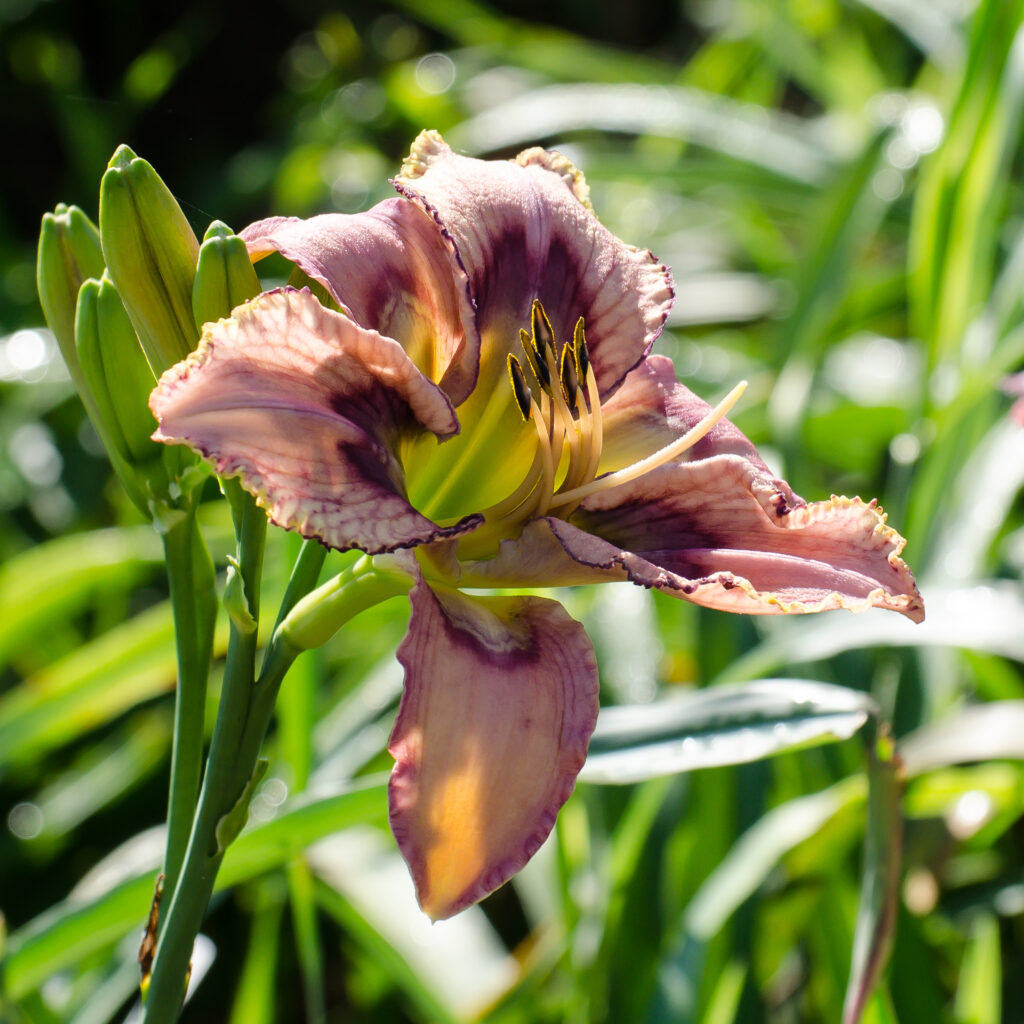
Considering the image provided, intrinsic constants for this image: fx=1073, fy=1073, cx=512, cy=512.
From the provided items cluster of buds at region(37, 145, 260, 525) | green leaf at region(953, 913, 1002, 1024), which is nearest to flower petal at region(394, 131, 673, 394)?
cluster of buds at region(37, 145, 260, 525)

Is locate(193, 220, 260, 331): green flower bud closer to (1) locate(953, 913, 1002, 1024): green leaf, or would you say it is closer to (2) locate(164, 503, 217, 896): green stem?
(2) locate(164, 503, 217, 896): green stem

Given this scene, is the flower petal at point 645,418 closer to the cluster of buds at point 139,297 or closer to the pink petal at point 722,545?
the pink petal at point 722,545

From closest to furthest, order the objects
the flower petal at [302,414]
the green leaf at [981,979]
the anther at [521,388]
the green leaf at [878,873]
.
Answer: the flower petal at [302,414] < the anther at [521,388] < the green leaf at [878,873] < the green leaf at [981,979]

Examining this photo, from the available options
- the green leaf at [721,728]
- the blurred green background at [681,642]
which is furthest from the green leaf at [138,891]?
the green leaf at [721,728]

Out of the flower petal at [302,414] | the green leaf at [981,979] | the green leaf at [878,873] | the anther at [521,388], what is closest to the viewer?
the flower petal at [302,414]

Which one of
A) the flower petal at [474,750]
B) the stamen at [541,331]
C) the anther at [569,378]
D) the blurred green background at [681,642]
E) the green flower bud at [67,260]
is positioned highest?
the green flower bud at [67,260]

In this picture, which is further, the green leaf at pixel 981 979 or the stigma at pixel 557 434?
the green leaf at pixel 981 979
